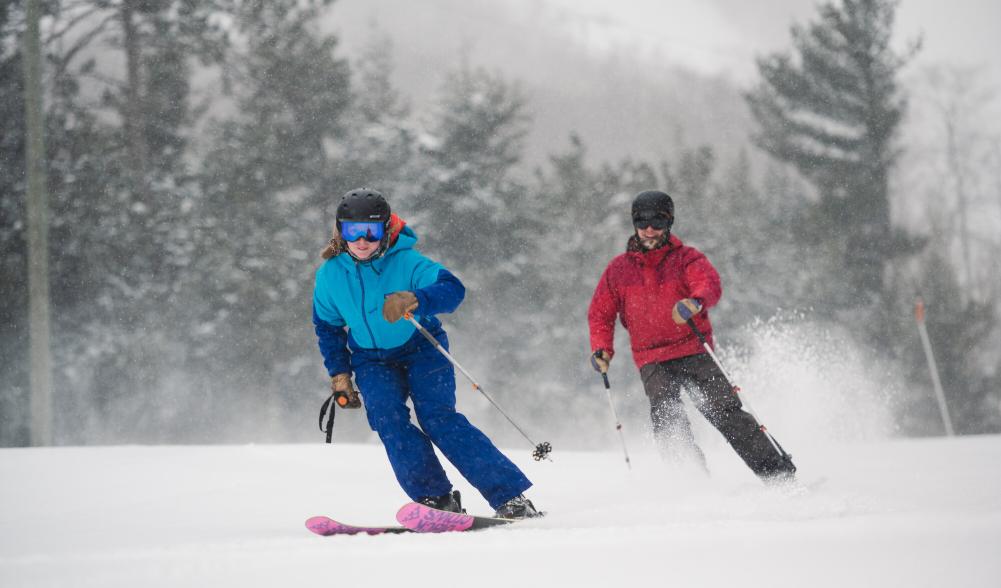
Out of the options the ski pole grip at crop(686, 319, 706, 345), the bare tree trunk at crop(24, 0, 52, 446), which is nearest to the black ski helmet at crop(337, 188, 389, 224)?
the ski pole grip at crop(686, 319, 706, 345)

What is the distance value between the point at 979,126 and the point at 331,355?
29422 millimetres

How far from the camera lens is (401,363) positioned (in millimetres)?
3920

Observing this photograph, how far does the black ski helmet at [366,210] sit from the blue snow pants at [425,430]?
453mm

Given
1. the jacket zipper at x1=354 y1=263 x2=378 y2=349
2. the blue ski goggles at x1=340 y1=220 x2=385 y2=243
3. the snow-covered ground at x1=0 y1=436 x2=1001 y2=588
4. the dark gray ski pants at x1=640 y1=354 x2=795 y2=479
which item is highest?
the blue ski goggles at x1=340 y1=220 x2=385 y2=243

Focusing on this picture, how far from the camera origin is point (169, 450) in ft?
22.0

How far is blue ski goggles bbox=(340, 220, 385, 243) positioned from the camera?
3682 mm

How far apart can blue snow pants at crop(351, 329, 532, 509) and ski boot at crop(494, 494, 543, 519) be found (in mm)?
33

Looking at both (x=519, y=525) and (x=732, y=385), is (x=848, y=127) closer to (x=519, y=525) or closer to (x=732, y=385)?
(x=732, y=385)

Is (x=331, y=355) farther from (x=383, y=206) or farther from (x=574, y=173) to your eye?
(x=574, y=173)

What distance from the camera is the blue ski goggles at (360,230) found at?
3682mm

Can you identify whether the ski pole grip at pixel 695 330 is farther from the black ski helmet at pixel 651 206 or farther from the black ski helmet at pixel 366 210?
the black ski helmet at pixel 366 210

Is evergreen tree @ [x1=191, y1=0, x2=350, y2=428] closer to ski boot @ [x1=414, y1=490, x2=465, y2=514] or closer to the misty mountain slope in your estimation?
the misty mountain slope

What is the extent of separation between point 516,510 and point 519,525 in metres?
0.18

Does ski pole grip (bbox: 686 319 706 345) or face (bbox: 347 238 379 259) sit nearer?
face (bbox: 347 238 379 259)
